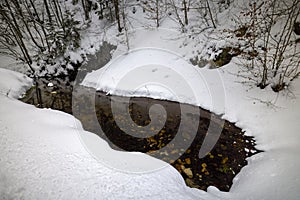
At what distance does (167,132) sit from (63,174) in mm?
2656

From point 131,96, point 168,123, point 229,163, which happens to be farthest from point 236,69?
point 131,96

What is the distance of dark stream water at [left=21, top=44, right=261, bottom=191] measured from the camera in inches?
154

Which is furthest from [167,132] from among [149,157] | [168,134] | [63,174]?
[63,174]

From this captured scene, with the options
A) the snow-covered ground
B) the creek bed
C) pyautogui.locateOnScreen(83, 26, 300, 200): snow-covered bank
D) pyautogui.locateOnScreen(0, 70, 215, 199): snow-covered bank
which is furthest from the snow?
pyautogui.locateOnScreen(0, 70, 215, 199): snow-covered bank

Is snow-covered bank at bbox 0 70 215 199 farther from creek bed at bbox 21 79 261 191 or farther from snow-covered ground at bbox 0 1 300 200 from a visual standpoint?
creek bed at bbox 21 79 261 191

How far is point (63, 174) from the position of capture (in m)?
2.83

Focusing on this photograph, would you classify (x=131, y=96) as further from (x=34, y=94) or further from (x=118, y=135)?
(x=34, y=94)

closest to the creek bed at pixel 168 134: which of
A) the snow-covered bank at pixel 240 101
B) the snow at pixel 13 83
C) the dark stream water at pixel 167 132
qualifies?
the dark stream water at pixel 167 132

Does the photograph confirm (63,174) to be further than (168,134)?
No

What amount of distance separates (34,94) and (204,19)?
6.71 m

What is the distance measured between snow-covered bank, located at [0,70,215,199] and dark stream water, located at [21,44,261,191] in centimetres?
77

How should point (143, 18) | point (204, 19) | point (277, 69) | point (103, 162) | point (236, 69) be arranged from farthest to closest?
point (143, 18)
point (204, 19)
point (236, 69)
point (277, 69)
point (103, 162)

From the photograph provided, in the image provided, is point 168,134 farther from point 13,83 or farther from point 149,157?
point 13,83

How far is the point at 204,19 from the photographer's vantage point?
23.8 ft
